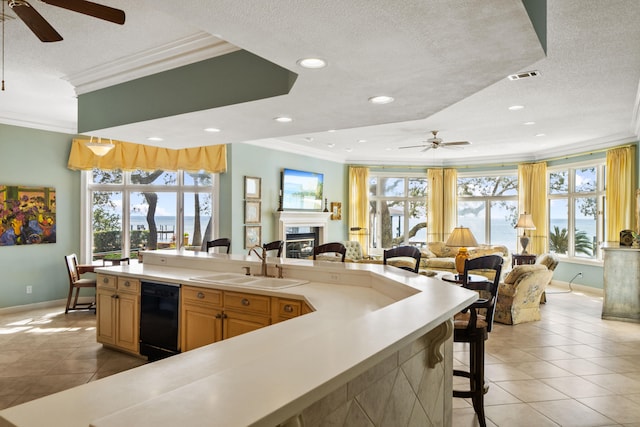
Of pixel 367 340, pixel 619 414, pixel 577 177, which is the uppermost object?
pixel 577 177

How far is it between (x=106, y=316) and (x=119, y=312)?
9.6 inches

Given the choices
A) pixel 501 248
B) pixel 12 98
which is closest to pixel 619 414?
pixel 501 248

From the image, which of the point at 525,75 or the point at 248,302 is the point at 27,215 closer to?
the point at 248,302

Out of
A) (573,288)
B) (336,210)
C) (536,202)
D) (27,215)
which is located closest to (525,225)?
(536,202)

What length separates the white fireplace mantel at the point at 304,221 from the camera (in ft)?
26.2

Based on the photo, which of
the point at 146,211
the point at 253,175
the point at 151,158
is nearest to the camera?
the point at 151,158

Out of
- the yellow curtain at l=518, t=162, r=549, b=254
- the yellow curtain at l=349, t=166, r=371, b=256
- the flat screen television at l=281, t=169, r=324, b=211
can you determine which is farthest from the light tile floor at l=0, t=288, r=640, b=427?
the yellow curtain at l=349, t=166, r=371, b=256

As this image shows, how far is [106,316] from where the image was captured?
174 inches

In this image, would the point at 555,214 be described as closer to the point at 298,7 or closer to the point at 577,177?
the point at 577,177

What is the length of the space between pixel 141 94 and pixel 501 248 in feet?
25.7

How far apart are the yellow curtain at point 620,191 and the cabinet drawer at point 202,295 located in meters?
6.87

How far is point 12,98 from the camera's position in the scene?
536cm

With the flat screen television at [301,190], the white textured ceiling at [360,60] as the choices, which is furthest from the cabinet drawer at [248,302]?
the flat screen television at [301,190]

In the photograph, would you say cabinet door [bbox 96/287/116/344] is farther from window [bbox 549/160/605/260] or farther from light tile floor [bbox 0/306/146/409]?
window [bbox 549/160/605/260]
